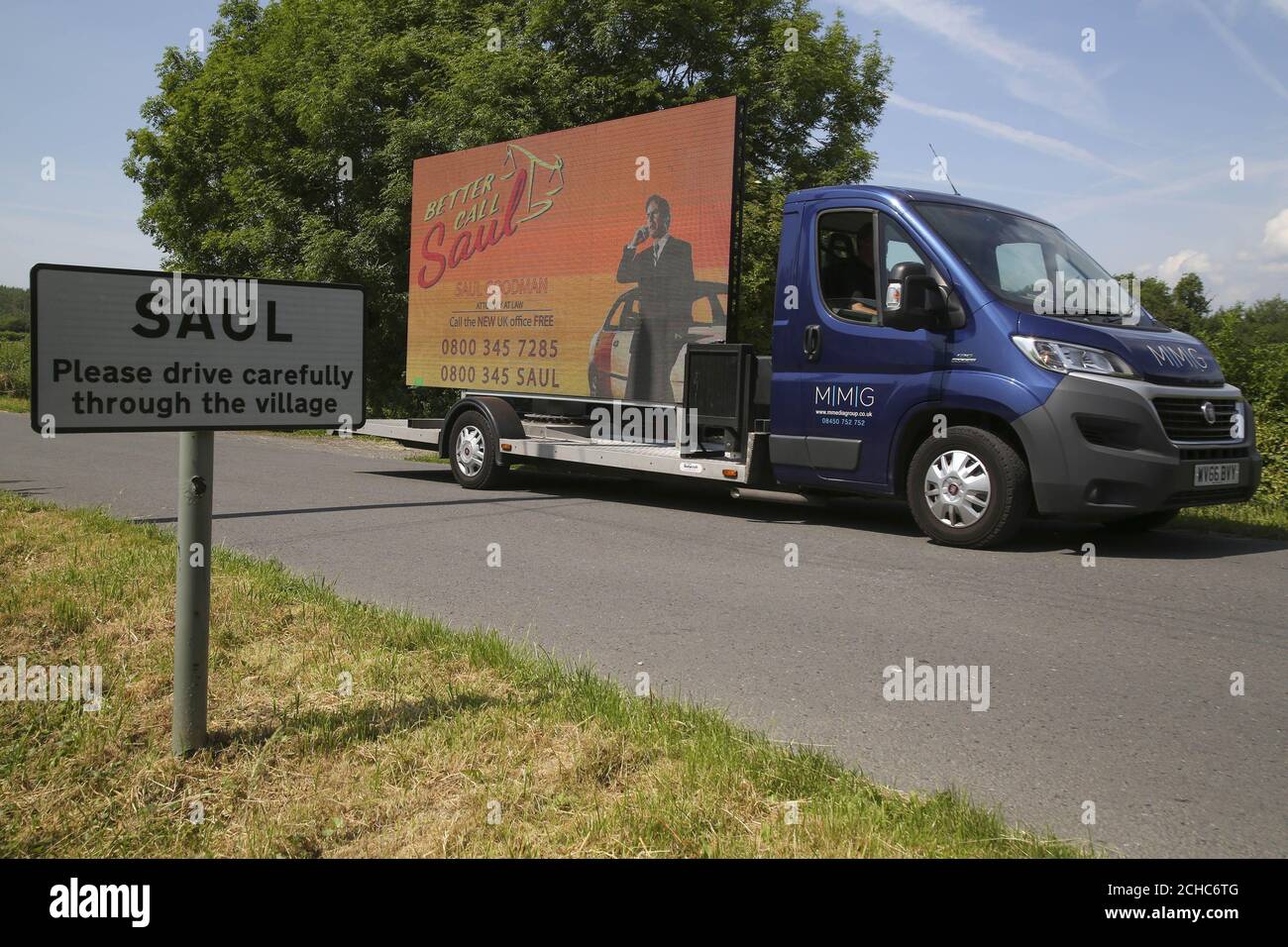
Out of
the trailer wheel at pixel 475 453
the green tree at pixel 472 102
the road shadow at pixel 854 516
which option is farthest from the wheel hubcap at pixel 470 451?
the green tree at pixel 472 102

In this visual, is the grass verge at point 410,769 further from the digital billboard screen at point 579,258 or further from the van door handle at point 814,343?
the digital billboard screen at point 579,258

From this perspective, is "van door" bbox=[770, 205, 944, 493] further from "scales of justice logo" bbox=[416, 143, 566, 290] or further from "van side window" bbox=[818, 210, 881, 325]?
"scales of justice logo" bbox=[416, 143, 566, 290]

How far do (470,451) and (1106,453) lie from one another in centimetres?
706

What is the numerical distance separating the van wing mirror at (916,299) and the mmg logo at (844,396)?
64 centimetres

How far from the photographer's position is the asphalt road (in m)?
3.74

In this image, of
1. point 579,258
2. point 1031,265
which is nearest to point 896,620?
point 1031,265

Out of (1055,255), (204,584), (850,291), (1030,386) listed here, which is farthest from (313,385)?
(1055,255)

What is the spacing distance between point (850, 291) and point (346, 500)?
5.22 metres

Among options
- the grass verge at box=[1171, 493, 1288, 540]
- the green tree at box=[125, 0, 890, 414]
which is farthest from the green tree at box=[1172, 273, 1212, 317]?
the grass verge at box=[1171, 493, 1288, 540]

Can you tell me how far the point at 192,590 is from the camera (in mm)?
3572

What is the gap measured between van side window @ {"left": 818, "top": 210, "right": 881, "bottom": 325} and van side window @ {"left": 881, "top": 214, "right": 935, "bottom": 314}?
0.27 feet

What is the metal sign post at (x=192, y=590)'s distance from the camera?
354 cm

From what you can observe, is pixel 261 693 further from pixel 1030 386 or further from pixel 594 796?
pixel 1030 386

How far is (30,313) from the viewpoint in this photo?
3.14 meters
